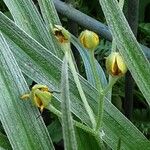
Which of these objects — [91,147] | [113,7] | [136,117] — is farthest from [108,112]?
[136,117]

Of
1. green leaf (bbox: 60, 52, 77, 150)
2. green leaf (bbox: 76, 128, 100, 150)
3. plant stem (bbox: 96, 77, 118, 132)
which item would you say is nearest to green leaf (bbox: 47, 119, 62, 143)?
green leaf (bbox: 76, 128, 100, 150)

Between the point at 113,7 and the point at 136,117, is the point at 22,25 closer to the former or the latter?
the point at 113,7

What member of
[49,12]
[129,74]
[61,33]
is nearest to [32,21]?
[49,12]

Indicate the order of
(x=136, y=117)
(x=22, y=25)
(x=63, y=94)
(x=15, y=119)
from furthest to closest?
(x=136, y=117), (x=22, y=25), (x=15, y=119), (x=63, y=94)

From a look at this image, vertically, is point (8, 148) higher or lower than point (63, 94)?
lower

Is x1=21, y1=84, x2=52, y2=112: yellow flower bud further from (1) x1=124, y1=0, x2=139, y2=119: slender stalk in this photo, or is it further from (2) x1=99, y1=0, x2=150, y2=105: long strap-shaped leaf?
(1) x1=124, y1=0, x2=139, y2=119: slender stalk

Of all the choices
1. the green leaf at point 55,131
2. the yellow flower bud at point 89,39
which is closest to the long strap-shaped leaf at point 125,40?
the yellow flower bud at point 89,39
